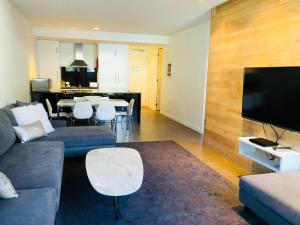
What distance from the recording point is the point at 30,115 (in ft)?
11.4

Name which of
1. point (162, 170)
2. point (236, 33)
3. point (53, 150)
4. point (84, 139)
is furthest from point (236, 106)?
point (53, 150)

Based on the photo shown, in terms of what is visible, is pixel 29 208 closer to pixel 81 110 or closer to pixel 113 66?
pixel 81 110

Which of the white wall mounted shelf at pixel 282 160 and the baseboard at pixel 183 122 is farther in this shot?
the baseboard at pixel 183 122

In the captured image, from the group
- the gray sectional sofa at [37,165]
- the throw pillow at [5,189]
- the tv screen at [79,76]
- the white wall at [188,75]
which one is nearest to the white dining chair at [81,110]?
the gray sectional sofa at [37,165]

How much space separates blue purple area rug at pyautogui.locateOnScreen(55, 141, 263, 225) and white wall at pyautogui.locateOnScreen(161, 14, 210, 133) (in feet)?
8.82

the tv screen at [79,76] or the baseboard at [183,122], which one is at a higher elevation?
the tv screen at [79,76]

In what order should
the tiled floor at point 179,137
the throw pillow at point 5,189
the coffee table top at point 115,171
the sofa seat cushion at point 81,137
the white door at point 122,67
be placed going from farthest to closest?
1. the white door at point 122,67
2. the tiled floor at point 179,137
3. the sofa seat cushion at point 81,137
4. the coffee table top at point 115,171
5. the throw pillow at point 5,189

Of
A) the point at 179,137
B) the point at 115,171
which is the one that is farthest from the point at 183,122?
the point at 115,171

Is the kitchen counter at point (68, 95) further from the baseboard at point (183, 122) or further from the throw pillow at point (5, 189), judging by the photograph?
the throw pillow at point (5, 189)

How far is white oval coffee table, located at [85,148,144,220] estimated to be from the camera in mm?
2158

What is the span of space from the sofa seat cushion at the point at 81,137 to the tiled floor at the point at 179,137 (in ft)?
3.70

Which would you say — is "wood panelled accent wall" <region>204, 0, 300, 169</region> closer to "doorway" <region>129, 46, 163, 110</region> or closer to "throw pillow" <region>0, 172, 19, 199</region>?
"throw pillow" <region>0, 172, 19, 199</region>

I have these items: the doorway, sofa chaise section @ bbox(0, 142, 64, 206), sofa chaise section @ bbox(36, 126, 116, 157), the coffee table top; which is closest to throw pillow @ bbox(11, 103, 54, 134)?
sofa chaise section @ bbox(36, 126, 116, 157)

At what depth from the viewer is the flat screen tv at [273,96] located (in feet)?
8.46
